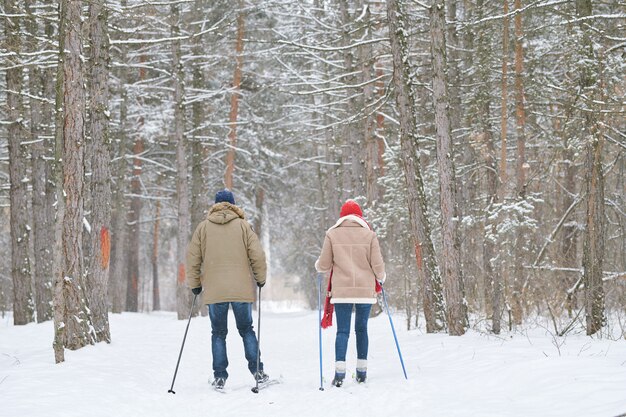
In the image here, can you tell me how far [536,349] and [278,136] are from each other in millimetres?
18602

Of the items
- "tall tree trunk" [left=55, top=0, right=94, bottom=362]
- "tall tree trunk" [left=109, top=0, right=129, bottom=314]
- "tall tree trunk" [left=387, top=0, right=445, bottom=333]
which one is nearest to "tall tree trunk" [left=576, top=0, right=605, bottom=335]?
"tall tree trunk" [left=387, top=0, right=445, bottom=333]

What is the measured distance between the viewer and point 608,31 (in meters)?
10.6

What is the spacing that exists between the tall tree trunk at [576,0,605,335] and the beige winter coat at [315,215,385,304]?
13.2 ft

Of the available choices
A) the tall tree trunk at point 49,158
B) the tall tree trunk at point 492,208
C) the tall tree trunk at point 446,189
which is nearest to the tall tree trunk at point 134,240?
the tall tree trunk at point 49,158

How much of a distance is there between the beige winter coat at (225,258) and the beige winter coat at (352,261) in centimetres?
79

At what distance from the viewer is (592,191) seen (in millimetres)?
9953

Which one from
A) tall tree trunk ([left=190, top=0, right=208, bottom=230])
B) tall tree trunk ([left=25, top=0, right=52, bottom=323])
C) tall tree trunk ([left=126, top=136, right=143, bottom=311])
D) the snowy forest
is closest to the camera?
the snowy forest

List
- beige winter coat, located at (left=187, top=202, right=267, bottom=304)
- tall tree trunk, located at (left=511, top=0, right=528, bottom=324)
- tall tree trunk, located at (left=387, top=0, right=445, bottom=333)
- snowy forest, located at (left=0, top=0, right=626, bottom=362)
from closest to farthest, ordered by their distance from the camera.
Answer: beige winter coat, located at (left=187, top=202, right=267, bottom=304), snowy forest, located at (left=0, top=0, right=626, bottom=362), tall tree trunk, located at (left=387, top=0, right=445, bottom=333), tall tree trunk, located at (left=511, top=0, right=528, bottom=324)

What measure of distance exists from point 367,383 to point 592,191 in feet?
17.0

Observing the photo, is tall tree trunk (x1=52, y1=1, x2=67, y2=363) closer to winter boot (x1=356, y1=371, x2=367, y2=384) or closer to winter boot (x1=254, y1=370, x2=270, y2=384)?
winter boot (x1=254, y1=370, x2=270, y2=384)

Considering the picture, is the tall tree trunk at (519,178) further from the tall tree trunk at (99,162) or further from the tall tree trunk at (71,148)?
the tall tree trunk at (71,148)

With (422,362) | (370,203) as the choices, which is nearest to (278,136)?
(370,203)

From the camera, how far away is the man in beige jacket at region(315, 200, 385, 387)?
725cm

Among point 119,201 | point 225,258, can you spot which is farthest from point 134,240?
point 225,258
